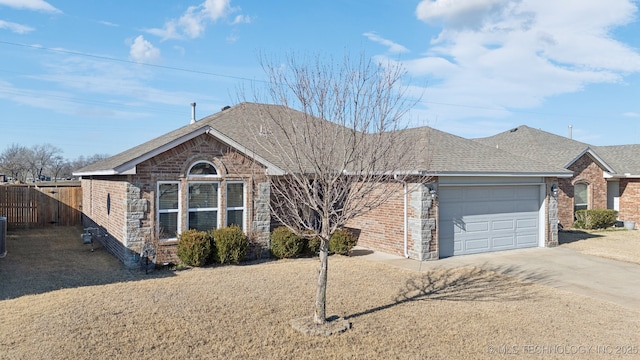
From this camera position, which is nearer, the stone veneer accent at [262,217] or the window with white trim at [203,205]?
the window with white trim at [203,205]

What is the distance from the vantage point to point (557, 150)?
2106 centimetres

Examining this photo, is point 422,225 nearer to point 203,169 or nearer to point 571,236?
point 203,169

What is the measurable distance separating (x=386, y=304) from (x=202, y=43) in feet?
37.8

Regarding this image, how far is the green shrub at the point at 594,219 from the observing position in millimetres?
19094

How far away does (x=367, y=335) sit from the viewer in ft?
20.9

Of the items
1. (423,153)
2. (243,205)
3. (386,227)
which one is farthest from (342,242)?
(423,153)

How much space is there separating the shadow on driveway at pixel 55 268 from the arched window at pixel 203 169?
8.60ft

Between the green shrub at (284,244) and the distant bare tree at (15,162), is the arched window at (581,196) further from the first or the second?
the distant bare tree at (15,162)

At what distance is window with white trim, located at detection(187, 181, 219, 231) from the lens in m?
11.5

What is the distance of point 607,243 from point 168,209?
14835mm

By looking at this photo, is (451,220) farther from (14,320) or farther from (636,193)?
(636,193)

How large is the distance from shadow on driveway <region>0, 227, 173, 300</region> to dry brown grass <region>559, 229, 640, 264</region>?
1275 cm

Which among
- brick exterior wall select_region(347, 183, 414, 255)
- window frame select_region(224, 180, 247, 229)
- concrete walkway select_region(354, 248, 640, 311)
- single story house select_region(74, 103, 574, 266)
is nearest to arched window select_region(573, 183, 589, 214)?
single story house select_region(74, 103, 574, 266)

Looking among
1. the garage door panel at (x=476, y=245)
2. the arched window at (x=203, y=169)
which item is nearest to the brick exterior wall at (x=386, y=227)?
the garage door panel at (x=476, y=245)
